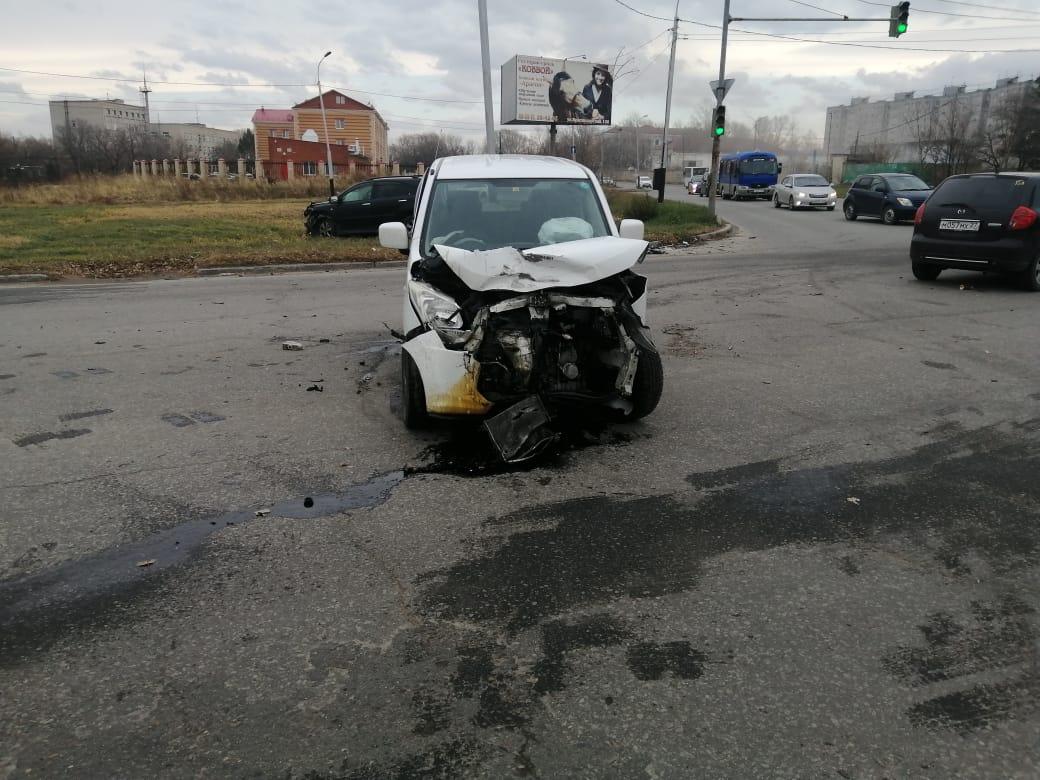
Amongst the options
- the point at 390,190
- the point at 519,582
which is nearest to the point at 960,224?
the point at 519,582

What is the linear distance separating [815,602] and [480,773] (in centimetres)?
170

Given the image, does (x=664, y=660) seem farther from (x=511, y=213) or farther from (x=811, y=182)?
(x=811, y=182)

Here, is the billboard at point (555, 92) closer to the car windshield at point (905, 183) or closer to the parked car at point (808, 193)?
the parked car at point (808, 193)

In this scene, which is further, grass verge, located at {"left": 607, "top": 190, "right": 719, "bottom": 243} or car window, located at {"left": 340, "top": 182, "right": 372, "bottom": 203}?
grass verge, located at {"left": 607, "top": 190, "right": 719, "bottom": 243}

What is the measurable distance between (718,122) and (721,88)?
3.56 feet

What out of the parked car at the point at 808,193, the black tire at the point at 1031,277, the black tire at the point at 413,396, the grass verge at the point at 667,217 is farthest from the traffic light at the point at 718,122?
the black tire at the point at 413,396

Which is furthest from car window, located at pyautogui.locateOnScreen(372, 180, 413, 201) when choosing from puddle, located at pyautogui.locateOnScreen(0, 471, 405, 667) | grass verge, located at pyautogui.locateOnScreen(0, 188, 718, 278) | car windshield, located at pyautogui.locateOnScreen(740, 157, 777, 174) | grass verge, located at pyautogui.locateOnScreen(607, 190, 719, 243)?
car windshield, located at pyautogui.locateOnScreen(740, 157, 777, 174)

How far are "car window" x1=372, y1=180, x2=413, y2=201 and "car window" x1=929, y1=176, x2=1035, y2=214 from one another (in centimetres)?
1300

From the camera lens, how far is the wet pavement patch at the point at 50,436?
17.1ft

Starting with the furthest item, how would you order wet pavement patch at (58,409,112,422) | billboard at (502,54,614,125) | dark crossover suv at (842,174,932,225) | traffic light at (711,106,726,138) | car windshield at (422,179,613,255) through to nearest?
billboard at (502,54,614,125) → dark crossover suv at (842,174,932,225) → traffic light at (711,106,726,138) → car windshield at (422,179,613,255) → wet pavement patch at (58,409,112,422)

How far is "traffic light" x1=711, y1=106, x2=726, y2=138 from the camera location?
22.7m

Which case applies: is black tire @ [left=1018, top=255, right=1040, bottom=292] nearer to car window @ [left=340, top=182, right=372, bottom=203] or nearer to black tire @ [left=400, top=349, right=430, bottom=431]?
black tire @ [left=400, top=349, right=430, bottom=431]

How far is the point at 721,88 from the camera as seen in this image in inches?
878

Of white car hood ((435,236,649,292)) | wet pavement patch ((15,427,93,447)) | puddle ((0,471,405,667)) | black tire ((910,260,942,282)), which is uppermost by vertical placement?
white car hood ((435,236,649,292))
